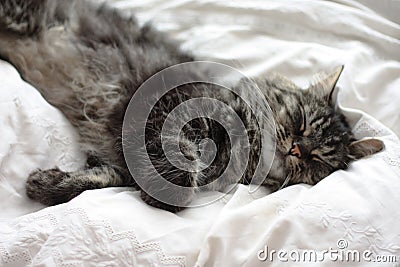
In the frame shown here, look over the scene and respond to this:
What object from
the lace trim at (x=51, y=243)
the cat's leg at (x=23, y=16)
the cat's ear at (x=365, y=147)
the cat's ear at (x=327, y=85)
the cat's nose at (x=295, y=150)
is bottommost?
the lace trim at (x=51, y=243)

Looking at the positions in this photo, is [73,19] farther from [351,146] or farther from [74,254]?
[351,146]

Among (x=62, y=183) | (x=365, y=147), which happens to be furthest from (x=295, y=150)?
(x=62, y=183)

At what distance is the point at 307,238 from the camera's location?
46.4 inches

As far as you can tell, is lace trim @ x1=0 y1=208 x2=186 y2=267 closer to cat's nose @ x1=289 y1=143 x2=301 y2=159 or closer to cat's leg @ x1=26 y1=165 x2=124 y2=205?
cat's leg @ x1=26 y1=165 x2=124 y2=205

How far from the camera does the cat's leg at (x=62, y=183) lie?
139cm

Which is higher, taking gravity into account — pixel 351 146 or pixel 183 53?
pixel 183 53

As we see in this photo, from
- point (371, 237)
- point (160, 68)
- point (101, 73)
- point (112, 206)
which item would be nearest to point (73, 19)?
point (101, 73)

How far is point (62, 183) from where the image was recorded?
142cm

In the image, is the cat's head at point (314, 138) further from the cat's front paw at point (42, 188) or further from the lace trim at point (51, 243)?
the cat's front paw at point (42, 188)

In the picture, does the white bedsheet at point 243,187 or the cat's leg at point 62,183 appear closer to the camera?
the white bedsheet at point 243,187

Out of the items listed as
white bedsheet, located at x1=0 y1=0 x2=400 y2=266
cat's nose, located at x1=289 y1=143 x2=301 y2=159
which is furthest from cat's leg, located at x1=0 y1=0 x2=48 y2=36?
cat's nose, located at x1=289 y1=143 x2=301 y2=159

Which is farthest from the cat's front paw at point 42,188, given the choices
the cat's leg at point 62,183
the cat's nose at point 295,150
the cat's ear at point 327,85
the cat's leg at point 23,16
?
the cat's ear at point 327,85

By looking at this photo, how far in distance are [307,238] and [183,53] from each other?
80 cm

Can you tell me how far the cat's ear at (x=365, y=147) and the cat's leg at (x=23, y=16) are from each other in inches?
43.1
